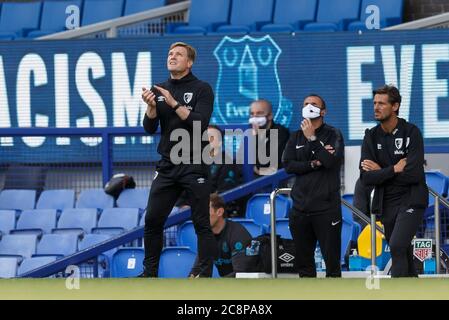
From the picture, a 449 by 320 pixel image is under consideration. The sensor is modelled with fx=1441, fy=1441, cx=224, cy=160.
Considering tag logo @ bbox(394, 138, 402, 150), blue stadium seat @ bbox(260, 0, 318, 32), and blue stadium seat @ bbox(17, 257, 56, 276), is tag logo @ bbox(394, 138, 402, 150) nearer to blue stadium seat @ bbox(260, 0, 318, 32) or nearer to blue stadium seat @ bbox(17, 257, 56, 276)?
blue stadium seat @ bbox(17, 257, 56, 276)

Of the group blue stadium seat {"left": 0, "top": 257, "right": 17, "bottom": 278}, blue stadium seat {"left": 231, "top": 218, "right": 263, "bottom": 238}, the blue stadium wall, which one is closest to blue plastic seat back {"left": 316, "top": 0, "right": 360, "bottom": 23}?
the blue stadium wall

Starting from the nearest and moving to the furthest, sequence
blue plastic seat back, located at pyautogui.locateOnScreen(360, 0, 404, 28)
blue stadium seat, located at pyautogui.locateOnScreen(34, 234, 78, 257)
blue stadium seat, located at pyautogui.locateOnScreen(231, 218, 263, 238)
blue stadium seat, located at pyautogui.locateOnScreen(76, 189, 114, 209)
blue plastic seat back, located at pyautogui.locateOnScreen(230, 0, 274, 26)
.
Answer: blue stadium seat, located at pyautogui.locateOnScreen(231, 218, 263, 238)
blue stadium seat, located at pyautogui.locateOnScreen(34, 234, 78, 257)
blue stadium seat, located at pyautogui.locateOnScreen(76, 189, 114, 209)
blue plastic seat back, located at pyautogui.locateOnScreen(360, 0, 404, 28)
blue plastic seat back, located at pyautogui.locateOnScreen(230, 0, 274, 26)

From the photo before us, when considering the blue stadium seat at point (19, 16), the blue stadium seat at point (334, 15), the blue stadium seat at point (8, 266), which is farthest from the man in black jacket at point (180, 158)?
the blue stadium seat at point (19, 16)

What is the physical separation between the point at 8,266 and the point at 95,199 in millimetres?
1662

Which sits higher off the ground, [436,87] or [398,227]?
[436,87]

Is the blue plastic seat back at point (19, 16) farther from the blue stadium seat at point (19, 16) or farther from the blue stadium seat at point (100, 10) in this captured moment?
the blue stadium seat at point (100, 10)

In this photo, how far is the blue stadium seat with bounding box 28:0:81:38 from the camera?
20.4m

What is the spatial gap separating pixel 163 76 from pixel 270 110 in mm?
2120

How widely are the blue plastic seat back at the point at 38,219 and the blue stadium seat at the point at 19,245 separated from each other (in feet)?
1.35

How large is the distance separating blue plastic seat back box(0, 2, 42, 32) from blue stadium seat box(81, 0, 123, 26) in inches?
30.7

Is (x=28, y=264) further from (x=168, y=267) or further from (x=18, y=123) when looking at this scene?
(x=18, y=123)

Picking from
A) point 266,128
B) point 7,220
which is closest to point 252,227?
point 266,128
